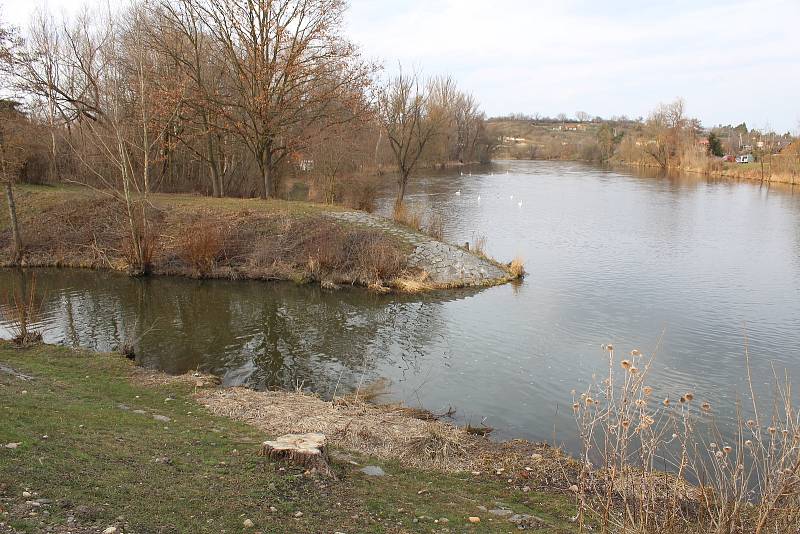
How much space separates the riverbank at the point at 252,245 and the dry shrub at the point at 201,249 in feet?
0.11

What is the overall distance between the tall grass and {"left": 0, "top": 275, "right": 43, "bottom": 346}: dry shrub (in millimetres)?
10569

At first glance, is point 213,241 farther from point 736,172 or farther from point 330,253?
point 736,172

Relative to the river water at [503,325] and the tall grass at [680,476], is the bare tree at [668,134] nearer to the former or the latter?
the river water at [503,325]

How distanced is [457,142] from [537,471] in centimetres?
7610

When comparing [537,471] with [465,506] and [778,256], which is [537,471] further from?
[778,256]

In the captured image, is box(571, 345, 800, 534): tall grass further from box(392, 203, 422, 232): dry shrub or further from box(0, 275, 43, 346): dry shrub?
box(392, 203, 422, 232): dry shrub

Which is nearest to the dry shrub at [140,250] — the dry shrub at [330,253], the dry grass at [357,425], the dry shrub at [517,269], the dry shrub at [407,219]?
the dry shrub at [330,253]

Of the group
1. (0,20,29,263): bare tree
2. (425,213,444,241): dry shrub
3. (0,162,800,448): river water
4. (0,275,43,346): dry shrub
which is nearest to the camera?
(0,275,43,346): dry shrub

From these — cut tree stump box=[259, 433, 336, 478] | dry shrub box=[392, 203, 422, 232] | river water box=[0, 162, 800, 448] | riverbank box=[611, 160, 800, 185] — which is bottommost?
river water box=[0, 162, 800, 448]

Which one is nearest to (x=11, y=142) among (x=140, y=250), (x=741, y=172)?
(x=140, y=250)

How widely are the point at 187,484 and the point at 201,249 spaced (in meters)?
15.9

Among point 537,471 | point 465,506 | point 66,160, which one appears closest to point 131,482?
point 465,506

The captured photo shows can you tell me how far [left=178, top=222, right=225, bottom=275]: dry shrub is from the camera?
66.6 feet

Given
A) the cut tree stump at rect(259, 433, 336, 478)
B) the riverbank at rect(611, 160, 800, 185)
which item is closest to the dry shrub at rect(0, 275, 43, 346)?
the cut tree stump at rect(259, 433, 336, 478)
